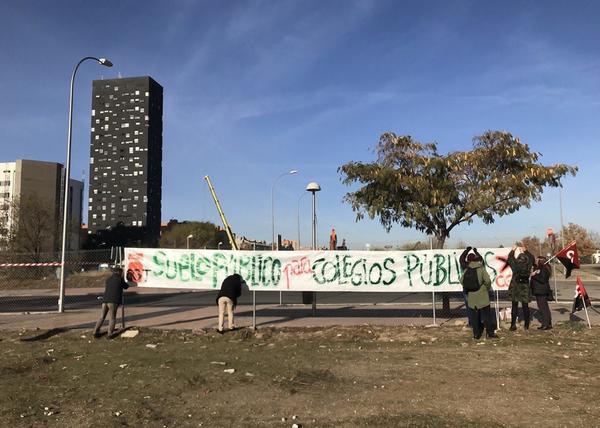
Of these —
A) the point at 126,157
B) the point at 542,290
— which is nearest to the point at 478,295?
the point at 542,290

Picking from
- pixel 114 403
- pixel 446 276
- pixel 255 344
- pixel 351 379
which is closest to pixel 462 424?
pixel 351 379

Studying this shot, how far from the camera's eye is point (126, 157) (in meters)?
166

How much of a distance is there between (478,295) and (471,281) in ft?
1.01

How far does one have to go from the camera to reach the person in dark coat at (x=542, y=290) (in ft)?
35.4

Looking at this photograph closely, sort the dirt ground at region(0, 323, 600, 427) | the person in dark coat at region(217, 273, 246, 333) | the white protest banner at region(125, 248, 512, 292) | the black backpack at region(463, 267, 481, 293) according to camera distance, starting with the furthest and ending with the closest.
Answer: the white protest banner at region(125, 248, 512, 292)
the person in dark coat at region(217, 273, 246, 333)
the black backpack at region(463, 267, 481, 293)
the dirt ground at region(0, 323, 600, 427)

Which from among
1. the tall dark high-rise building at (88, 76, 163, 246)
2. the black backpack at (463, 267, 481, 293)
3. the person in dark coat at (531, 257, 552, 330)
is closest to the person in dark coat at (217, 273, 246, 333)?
the black backpack at (463, 267, 481, 293)

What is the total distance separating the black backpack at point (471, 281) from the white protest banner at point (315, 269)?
1.58 m

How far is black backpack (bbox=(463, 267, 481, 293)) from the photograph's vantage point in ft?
33.1

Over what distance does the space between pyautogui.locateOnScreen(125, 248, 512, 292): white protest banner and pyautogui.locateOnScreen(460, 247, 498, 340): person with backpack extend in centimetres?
163

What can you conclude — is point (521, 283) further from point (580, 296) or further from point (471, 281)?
point (580, 296)

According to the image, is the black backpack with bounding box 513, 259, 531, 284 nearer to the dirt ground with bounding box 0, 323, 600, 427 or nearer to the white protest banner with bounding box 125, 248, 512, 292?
the white protest banner with bounding box 125, 248, 512, 292

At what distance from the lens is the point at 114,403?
5984mm

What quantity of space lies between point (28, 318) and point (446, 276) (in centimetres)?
1155

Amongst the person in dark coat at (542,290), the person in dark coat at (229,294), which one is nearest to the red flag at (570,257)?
the person in dark coat at (542,290)
